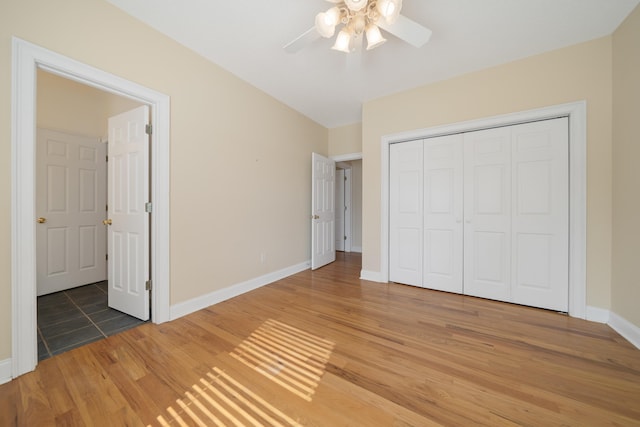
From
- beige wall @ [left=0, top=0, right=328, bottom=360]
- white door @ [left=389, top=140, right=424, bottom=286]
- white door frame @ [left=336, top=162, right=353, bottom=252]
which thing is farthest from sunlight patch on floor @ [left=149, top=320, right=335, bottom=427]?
white door frame @ [left=336, top=162, right=353, bottom=252]

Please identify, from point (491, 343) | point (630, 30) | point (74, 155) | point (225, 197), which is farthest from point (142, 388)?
point (630, 30)

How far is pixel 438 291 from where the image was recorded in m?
2.94

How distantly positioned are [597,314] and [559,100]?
207 centimetres

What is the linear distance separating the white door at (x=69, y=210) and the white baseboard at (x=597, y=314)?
578 cm

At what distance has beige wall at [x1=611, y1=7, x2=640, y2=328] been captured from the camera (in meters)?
1.81

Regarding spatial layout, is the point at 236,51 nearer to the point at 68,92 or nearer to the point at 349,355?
the point at 68,92

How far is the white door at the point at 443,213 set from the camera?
2.82 metres

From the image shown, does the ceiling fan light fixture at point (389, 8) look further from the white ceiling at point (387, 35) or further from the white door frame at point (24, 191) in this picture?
the white door frame at point (24, 191)

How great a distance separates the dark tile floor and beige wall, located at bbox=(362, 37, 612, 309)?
149 inches

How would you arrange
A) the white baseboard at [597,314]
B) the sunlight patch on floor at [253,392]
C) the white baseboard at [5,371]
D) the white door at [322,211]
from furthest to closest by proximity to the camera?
the white door at [322,211] < the white baseboard at [597,314] < the white baseboard at [5,371] < the sunlight patch on floor at [253,392]

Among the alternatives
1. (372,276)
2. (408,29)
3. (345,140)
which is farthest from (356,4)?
(372,276)

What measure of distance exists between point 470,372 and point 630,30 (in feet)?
9.75

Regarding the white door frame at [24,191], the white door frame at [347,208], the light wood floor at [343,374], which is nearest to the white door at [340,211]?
the white door frame at [347,208]

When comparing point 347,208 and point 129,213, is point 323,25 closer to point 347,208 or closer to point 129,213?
point 129,213
